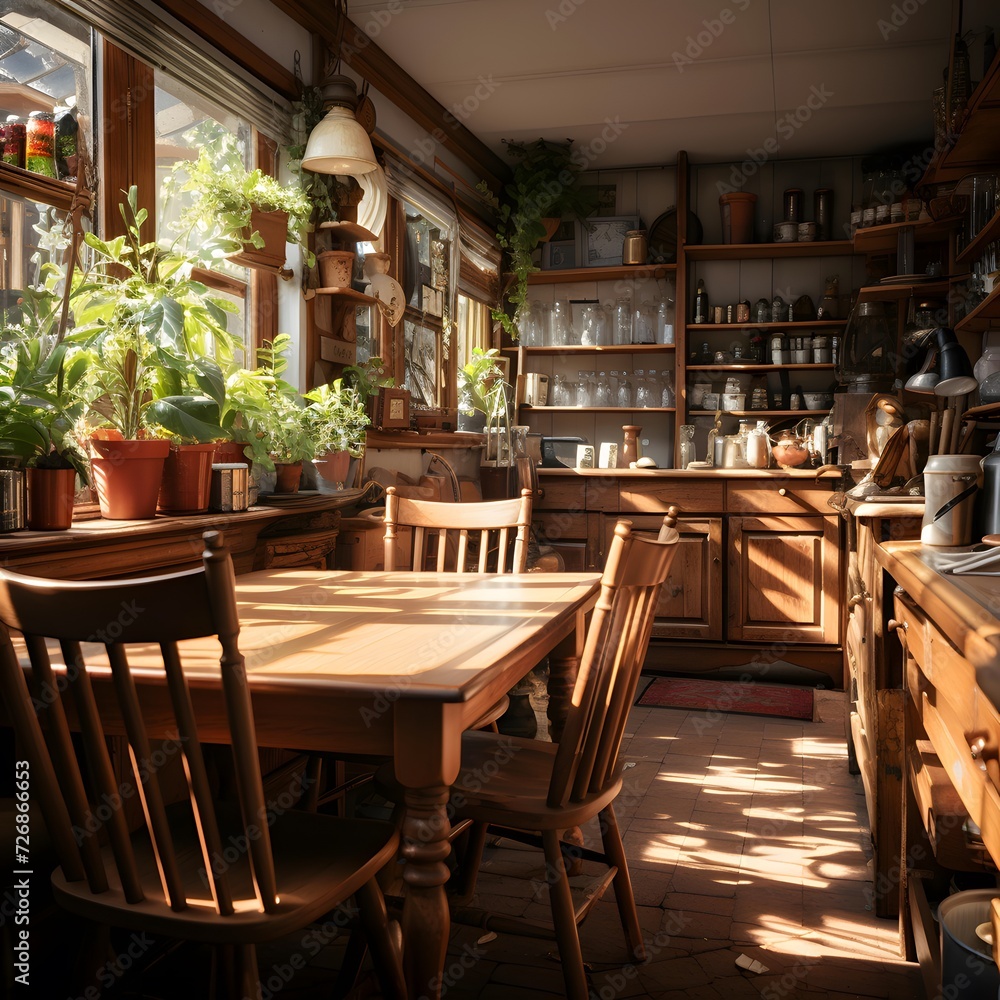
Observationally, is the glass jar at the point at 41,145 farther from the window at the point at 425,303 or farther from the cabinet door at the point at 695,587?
the cabinet door at the point at 695,587

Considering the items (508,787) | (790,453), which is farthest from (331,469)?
(790,453)

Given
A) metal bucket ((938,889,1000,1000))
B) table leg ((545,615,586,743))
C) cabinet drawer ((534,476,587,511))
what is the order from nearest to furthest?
1. metal bucket ((938,889,1000,1000))
2. table leg ((545,615,586,743))
3. cabinet drawer ((534,476,587,511))

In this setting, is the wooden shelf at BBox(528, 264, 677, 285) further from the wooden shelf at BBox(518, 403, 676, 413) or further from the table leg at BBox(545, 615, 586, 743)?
the table leg at BBox(545, 615, 586, 743)

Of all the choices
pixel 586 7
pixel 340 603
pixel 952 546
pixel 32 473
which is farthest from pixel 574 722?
pixel 586 7

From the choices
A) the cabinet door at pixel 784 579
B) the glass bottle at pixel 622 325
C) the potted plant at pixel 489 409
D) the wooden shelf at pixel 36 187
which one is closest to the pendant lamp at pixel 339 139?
the wooden shelf at pixel 36 187

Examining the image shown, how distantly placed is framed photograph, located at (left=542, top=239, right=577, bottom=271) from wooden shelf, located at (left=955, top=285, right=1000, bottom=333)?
2.79 m

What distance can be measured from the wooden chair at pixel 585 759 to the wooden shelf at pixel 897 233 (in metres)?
3.06

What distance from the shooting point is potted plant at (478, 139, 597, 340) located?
533 centimetres

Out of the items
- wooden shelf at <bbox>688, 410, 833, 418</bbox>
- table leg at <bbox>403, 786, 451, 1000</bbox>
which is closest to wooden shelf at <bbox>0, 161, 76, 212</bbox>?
table leg at <bbox>403, 786, 451, 1000</bbox>

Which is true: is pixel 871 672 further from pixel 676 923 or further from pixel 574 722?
pixel 574 722

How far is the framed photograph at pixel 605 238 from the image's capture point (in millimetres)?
5684

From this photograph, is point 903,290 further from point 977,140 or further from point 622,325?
point 622,325

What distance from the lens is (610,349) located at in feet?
18.3

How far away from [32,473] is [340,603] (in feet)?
2.11
